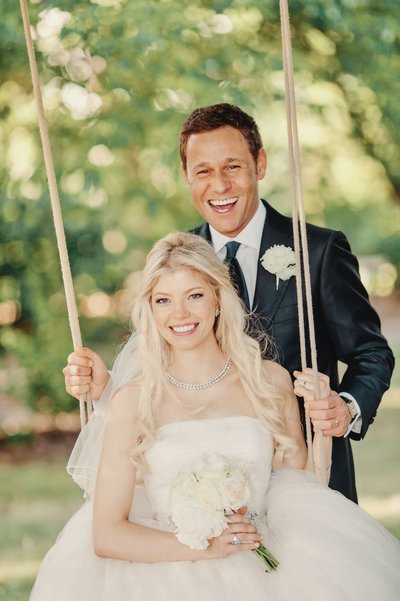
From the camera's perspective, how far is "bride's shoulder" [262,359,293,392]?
2.98 metres

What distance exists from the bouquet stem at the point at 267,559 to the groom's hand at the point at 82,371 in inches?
29.7

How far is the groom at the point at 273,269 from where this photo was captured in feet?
10.5

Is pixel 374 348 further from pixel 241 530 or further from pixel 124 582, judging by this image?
pixel 124 582

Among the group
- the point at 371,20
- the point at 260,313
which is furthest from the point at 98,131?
the point at 260,313

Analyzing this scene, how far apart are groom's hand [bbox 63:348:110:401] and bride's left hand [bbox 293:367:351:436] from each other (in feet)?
2.09

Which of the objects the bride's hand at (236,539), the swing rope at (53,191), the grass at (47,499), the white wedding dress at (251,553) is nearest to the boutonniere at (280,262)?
the white wedding dress at (251,553)

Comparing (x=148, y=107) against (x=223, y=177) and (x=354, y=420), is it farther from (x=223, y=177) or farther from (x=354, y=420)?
(x=354, y=420)

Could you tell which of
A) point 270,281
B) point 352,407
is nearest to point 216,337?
point 270,281

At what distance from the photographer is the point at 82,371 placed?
116 inches

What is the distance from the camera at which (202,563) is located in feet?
8.48

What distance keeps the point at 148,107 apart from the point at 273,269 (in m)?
3.48

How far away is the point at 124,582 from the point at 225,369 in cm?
75

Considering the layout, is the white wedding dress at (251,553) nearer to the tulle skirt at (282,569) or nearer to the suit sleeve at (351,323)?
the tulle skirt at (282,569)

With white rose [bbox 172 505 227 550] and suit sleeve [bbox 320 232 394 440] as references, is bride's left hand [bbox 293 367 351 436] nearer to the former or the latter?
suit sleeve [bbox 320 232 394 440]
